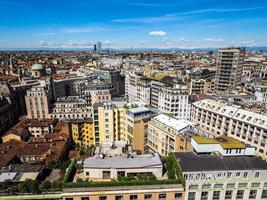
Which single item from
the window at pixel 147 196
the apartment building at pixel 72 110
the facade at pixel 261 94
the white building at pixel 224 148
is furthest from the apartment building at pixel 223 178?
the apartment building at pixel 72 110

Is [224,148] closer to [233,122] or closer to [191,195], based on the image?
[191,195]

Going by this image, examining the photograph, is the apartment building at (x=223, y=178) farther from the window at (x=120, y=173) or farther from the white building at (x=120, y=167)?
the window at (x=120, y=173)

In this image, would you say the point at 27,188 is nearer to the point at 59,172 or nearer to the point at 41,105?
the point at 59,172

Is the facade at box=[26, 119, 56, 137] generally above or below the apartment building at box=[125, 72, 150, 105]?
below

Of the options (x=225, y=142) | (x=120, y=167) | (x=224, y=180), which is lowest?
(x=224, y=180)

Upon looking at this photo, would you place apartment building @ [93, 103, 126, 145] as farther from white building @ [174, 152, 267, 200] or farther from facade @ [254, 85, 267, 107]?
facade @ [254, 85, 267, 107]

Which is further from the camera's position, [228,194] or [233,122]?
[233,122]

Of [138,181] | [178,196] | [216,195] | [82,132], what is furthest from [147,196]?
[82,132]

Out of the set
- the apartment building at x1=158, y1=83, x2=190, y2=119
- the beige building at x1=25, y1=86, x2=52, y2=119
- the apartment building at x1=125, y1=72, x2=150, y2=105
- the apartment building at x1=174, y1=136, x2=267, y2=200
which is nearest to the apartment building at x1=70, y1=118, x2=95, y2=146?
the beige building at x1=25, y1=86, x2=52, y2=119
